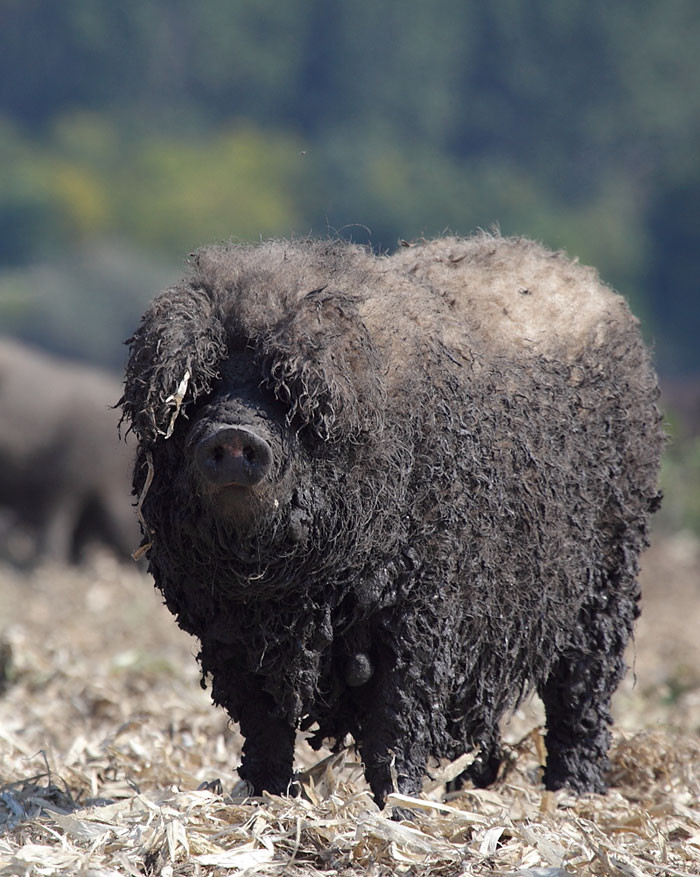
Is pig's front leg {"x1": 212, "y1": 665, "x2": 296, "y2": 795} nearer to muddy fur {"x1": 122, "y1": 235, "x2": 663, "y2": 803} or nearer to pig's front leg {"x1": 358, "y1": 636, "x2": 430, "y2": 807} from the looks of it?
muddy fur {"x1": 122, "y1": 235, "x2": 663, "y2": 803}

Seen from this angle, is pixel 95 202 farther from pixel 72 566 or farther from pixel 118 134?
pixel 72 566

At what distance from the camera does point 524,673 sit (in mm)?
5191

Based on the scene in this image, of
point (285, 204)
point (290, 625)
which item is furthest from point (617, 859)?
point (285, 204)

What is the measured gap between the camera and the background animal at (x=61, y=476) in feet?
47.8

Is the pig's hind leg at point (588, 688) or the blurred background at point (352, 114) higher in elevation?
the blurred background at point (352, 114)

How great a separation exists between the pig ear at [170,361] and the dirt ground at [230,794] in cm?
130

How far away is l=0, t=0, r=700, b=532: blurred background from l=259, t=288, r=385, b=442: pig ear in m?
51.3

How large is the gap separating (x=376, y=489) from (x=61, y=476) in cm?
1071

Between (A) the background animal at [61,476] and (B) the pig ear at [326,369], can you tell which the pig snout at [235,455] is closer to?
(B) the pig ear at [326,369]

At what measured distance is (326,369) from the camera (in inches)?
167

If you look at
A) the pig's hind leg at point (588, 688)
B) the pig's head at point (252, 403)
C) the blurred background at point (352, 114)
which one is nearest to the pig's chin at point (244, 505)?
the pig's head at point (252, 403)

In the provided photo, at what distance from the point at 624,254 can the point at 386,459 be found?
53.1 meters

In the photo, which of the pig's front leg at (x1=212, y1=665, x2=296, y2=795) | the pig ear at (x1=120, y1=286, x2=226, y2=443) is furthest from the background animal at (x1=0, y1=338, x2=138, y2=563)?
the pig ear at (x1=120, y1=286, x2=226, y2=443)

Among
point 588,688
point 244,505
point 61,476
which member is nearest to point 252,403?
point 244,505
